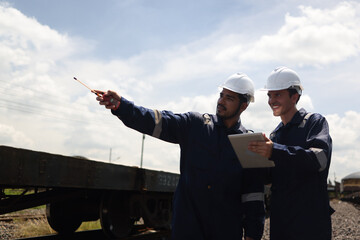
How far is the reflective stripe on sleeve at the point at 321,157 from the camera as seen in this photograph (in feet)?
8.05

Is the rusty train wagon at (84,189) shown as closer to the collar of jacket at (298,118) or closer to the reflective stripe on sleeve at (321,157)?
the collar of jacket at (298,118)

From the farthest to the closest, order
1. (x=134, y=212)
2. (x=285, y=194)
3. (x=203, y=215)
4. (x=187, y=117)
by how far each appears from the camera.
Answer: (x=134, y=212), (x=187, y=117), (x=203, y=215), (x=285, y=194)

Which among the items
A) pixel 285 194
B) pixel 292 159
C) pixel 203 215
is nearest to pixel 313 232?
pixel 285 194

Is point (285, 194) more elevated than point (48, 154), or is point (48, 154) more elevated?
point (48, 154)

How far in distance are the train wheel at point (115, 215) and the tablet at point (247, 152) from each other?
473 centimetres

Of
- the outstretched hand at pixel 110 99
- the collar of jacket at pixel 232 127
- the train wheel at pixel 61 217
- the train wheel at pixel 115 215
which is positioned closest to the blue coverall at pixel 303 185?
the collar of jacket at pixel 232 127

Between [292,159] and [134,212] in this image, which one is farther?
[134,212]

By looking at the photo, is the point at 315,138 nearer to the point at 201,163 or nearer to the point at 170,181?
the point at 201,163

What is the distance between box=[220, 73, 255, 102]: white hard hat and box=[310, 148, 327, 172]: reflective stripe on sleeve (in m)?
0.98

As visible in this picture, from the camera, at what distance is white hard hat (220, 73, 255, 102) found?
3292 mm

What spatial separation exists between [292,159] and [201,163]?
0.76 meters

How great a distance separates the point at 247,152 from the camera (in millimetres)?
2611

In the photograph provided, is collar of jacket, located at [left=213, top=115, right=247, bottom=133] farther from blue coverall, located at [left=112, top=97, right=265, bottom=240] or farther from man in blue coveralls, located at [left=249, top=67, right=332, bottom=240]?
man in blue coveralls, located at [left=249, top=67, right=332, bottom=240]

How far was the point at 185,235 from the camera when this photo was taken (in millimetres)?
2822
